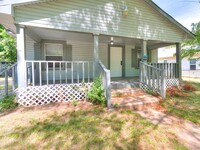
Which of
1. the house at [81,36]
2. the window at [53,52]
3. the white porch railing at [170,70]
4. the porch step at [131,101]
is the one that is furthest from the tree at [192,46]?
the window at [53,52]

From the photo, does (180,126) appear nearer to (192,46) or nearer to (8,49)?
(192,46)

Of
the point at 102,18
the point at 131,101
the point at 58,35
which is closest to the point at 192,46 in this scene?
the point at 102,18

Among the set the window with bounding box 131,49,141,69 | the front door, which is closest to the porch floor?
the front door

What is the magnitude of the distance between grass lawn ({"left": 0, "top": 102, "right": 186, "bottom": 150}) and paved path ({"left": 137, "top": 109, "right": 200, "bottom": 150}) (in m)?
0.21

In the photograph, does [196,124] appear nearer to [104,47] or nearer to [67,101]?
[67,101]

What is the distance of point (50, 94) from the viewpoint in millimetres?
5203

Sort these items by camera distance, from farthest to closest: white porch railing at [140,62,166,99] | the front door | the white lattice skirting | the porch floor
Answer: the front door, white porch railing at [140,62,166,99], the white lattice skirting, the porch floor

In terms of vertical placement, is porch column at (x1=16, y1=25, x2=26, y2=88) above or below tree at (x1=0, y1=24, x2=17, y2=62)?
below

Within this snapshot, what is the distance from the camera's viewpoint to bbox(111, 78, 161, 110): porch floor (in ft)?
15.5

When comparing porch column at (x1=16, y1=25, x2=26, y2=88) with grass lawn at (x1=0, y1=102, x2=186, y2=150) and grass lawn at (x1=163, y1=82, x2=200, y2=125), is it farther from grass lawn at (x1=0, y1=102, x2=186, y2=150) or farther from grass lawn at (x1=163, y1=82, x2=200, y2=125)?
grass lawn at (x1=163, y1=82, x2=200, y2=125)

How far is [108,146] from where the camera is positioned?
8.77 ft

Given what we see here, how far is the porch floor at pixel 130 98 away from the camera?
186 inches

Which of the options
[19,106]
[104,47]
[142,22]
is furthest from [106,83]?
[104,47]

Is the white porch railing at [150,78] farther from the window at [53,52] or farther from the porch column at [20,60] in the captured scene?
the porch column at [20,60]
